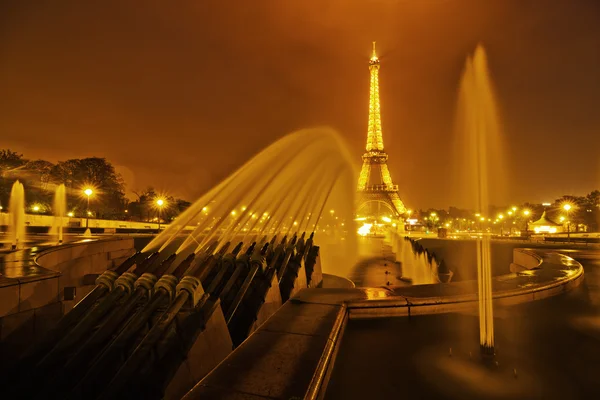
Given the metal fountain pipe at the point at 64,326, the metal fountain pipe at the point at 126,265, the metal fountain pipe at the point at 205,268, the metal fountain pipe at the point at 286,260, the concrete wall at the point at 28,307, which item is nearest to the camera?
the metal fountain pipe at the point at 64,326

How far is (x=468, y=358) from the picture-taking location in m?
4.61

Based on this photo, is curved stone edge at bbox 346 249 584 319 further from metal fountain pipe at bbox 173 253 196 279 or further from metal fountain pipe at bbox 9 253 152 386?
metal fountain pipe at bbox 9 253 152 386

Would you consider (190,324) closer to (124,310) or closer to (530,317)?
(124,310)

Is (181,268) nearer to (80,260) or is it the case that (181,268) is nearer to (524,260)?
(80,260)

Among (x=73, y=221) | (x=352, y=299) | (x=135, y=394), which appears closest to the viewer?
(x=135, y=394)

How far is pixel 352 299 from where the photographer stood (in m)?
6.09

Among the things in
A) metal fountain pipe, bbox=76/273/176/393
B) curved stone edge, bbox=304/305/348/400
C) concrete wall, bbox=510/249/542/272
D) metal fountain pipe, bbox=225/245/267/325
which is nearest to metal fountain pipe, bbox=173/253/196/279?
metal fountain pipe, bbox=76/273/176/393

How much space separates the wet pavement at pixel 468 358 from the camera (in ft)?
12.5

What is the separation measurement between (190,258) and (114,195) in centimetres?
8052

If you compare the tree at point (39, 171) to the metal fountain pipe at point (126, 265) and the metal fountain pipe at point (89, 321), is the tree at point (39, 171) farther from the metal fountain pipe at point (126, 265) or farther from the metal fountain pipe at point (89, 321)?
the metal fountain pipe at point (89, 321)

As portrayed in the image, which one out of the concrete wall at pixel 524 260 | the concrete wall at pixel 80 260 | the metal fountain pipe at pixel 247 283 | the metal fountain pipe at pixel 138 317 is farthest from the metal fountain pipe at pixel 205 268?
the concrete wall at pixel 524 260

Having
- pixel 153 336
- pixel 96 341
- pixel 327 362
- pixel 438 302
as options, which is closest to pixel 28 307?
pixel 96 341

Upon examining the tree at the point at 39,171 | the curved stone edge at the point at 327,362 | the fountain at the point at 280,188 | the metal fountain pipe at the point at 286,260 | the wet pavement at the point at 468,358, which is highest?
the tree at the point at 39,171

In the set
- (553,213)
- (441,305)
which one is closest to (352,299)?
(441,305)
